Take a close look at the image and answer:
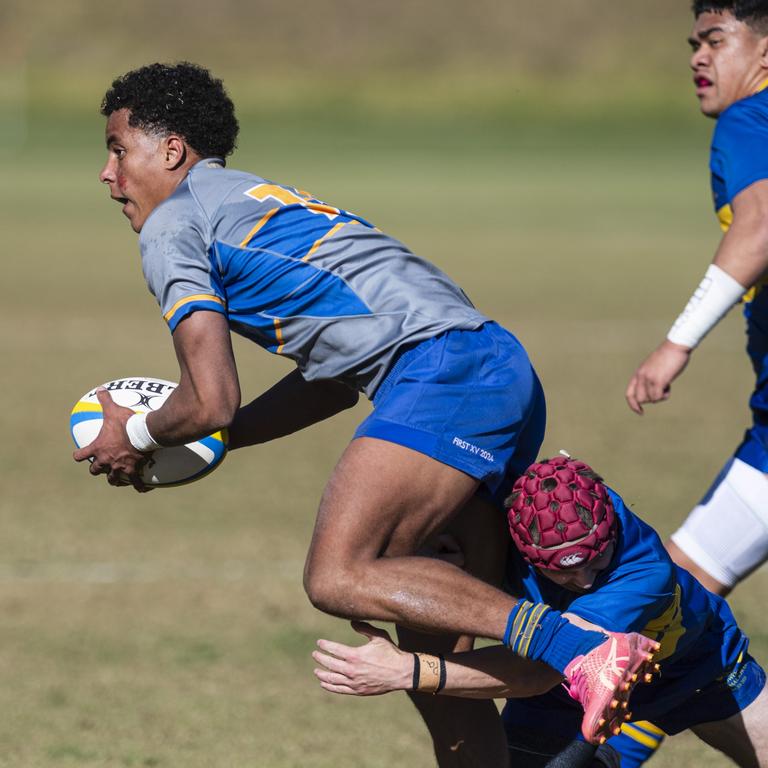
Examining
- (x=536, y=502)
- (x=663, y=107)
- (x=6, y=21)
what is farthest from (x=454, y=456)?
(x=6, y=21)

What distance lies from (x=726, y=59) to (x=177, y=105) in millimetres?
2089

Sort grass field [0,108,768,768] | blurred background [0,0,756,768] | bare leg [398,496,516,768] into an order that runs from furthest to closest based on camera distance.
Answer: blurred background [0,0,756,768] → grass field [0,108,768,768] → bare leg [398,496,516,768]

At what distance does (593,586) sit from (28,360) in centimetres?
1130

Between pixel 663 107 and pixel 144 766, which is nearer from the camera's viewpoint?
pixel 144 766

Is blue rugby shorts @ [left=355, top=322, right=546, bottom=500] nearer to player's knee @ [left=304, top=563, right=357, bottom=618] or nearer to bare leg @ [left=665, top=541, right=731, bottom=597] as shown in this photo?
player's knee @ [left=304, top=563, right=357, bottom=618]

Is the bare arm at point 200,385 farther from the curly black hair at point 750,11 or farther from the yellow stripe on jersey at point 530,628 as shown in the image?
the curly black hair at point 750,11

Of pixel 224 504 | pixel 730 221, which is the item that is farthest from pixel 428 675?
pixel 224 504

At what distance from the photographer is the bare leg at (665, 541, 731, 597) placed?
17.2 feet

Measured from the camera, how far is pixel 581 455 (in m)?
10.5

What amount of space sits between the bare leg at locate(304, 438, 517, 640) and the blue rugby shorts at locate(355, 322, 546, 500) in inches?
2.1

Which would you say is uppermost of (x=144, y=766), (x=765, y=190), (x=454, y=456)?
(x=765, y=190)

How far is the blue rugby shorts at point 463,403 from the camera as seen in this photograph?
4.21m

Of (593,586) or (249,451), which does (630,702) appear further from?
(249,451)

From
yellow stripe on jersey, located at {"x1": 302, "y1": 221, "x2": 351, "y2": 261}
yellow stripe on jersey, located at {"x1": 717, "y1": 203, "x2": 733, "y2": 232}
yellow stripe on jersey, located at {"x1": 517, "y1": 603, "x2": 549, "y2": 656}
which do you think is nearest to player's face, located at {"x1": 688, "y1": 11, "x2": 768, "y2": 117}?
yellow stripe on jersey, located at {"x1": 717, "y1": 203, "x2": 733, "y2": 232}
